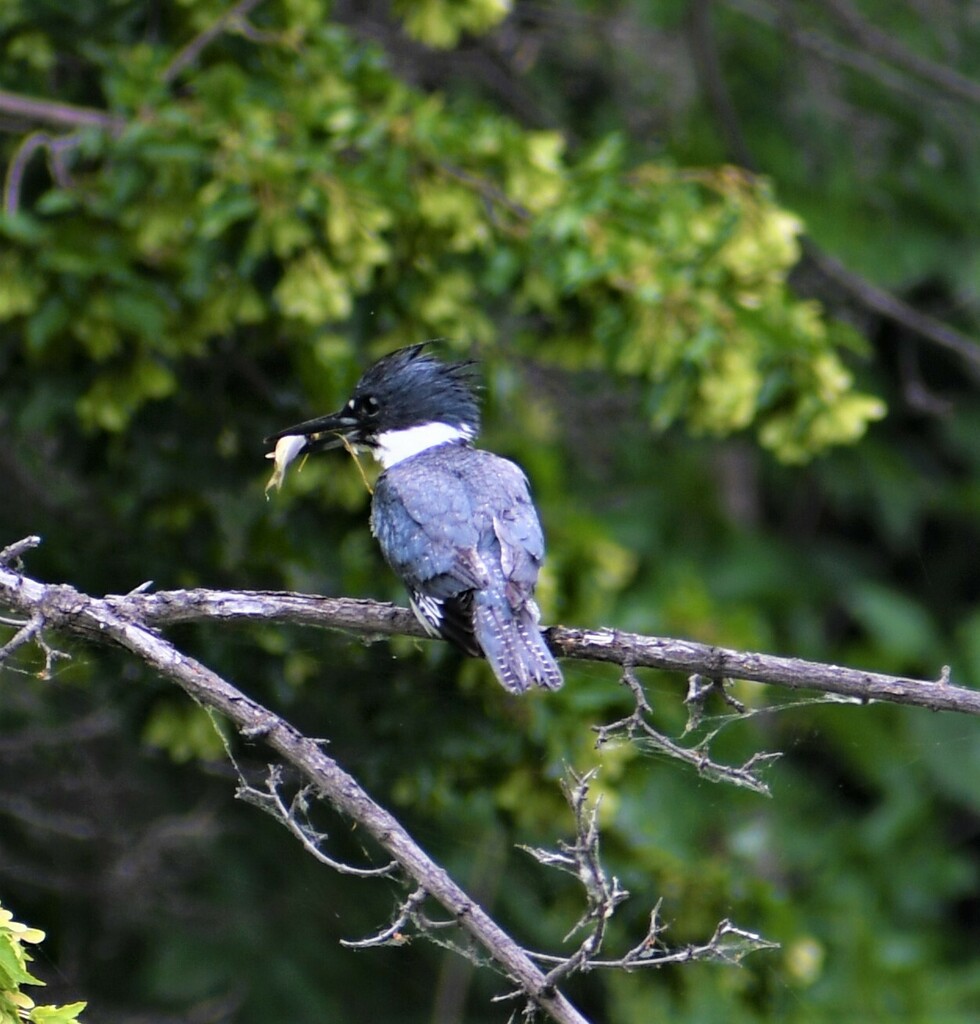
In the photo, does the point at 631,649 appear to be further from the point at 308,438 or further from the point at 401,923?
the point at 308,438

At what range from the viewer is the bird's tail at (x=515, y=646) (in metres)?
2.59

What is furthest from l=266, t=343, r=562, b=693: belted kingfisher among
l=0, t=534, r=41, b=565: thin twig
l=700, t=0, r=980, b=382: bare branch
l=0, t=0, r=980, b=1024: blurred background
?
l=700, t=0, r=980, b=382: bare branch

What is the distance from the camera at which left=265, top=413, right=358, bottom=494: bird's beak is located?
3.29 m

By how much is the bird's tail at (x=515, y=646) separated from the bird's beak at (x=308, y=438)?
0.71m

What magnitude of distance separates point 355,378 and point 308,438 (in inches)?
15.8

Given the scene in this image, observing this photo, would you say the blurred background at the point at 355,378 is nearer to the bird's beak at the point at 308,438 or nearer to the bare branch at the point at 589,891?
the bird's beak at the point at 308,438

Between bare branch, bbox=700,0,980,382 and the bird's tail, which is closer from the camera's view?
the bird's tail

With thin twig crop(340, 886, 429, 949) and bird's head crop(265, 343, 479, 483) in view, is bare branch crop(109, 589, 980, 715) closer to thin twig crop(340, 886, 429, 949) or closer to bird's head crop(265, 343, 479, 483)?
thin twig crop(340, 886, 429, 949)

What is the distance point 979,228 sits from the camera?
561 centimetres

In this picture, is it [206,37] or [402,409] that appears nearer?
[402,409]

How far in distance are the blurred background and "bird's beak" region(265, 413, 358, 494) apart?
0.74 feet

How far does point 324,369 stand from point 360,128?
60cm

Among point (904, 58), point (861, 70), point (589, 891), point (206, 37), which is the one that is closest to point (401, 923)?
point (589, 891)

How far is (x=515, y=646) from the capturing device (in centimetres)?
265
